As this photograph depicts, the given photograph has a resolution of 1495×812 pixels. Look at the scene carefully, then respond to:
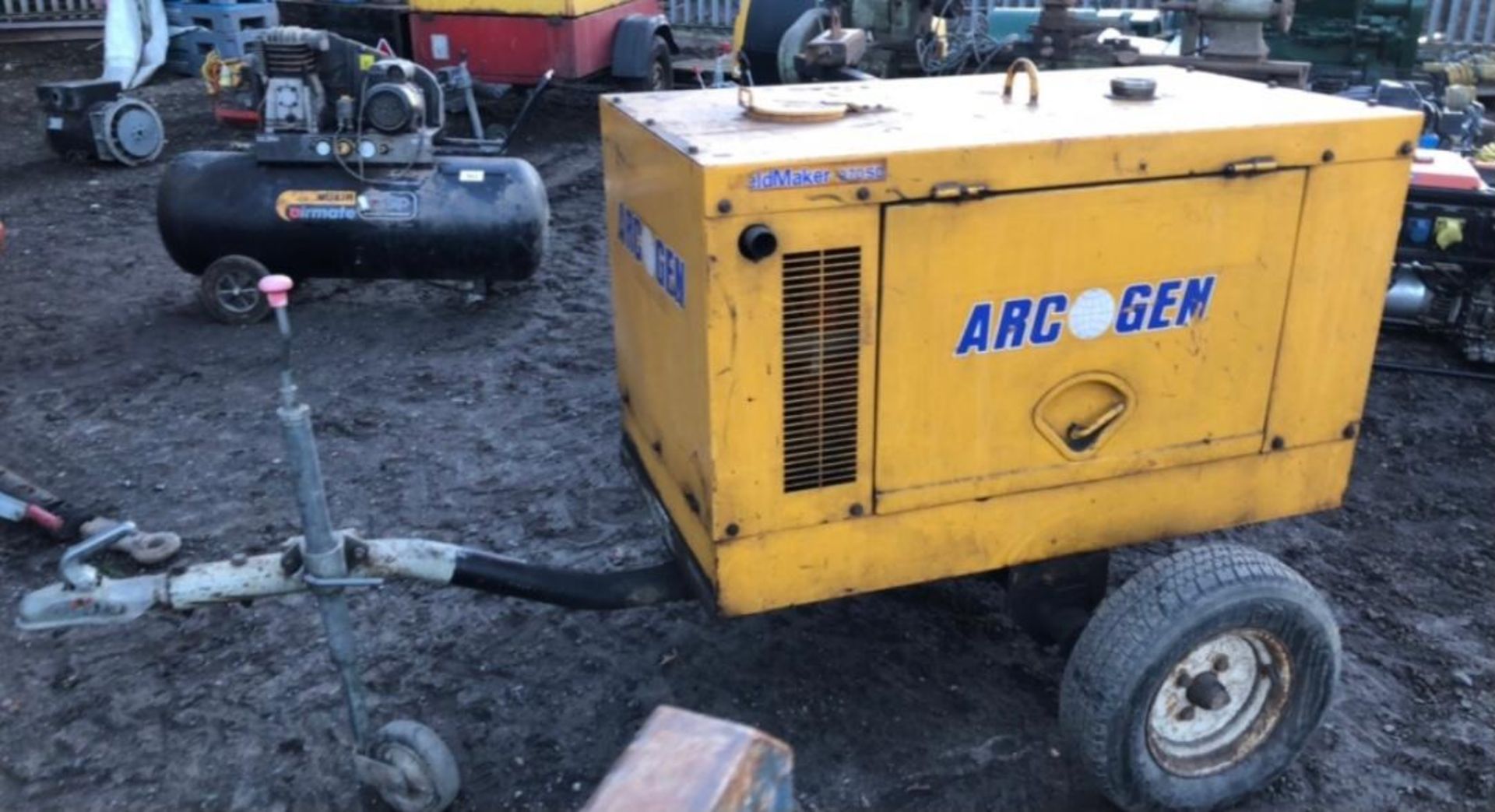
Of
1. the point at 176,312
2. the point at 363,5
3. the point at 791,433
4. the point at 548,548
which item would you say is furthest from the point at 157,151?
the point at 791,433

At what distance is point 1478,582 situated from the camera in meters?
4.01

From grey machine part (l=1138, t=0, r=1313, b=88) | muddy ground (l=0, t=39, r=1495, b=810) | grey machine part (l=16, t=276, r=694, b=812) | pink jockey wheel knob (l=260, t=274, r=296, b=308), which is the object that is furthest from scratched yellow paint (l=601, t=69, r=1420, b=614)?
grey machine part (l=1138, t=0, r=1313, b=88)

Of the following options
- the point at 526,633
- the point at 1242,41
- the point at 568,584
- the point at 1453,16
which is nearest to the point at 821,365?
the point at 568,584

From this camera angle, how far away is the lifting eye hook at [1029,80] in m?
2.97

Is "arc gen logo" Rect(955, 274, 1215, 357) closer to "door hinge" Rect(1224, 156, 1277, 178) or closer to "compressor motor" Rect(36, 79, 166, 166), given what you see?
"door hinge" Rect(1224, 156, 1277, 178)

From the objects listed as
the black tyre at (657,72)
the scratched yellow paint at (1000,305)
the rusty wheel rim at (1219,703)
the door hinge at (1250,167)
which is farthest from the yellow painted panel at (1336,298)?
the black tyre at (657,72)

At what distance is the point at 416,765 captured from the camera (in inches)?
114

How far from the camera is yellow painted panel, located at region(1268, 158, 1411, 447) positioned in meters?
2.77

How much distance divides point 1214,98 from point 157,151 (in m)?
8.29

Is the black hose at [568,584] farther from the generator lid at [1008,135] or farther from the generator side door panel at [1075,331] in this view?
the generator lid at [1008,135]

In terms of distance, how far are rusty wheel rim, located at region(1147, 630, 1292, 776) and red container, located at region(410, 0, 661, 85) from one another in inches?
301

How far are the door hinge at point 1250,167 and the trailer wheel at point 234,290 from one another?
4.73 m

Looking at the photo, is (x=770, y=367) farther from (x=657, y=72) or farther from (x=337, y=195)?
(x=657, y=72)

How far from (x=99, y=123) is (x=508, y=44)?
288 centimetres
